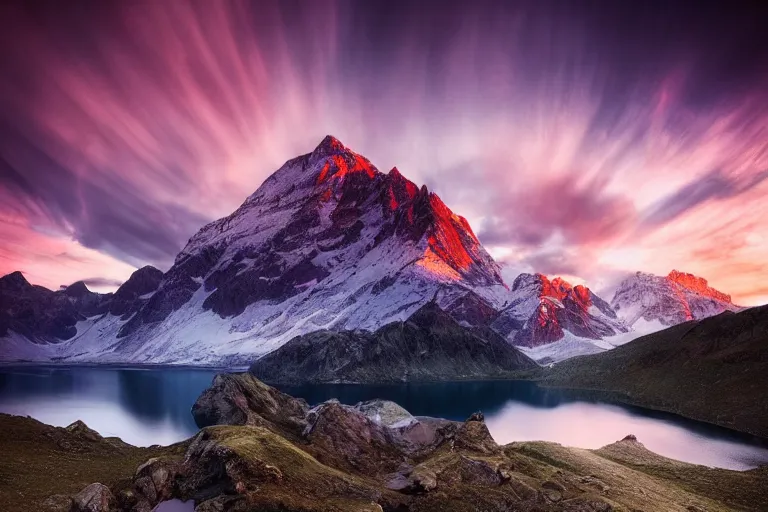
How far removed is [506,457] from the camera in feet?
184

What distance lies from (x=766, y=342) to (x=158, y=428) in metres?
188

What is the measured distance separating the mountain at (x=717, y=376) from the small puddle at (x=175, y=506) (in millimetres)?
136926

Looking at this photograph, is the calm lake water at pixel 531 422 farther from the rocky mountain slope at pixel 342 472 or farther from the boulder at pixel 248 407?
the boulder at pixel 248 407

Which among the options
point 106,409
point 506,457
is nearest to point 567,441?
point 506,457

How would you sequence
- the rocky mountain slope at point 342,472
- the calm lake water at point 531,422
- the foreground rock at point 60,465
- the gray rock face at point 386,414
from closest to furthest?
the foreground rock at point 60,465 < the rocky mountain slope at point 342,472 < the gray rock face at point 386,414 < the calm lake water at point 531,422

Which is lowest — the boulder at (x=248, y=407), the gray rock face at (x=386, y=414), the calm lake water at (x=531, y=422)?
the calm lake water at (x=531, y=422)

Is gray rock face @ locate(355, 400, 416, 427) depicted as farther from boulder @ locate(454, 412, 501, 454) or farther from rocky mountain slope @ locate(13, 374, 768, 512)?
boulder @ locate(454, 412, 501, 454)

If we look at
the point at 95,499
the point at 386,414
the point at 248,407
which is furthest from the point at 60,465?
the point at 386,414

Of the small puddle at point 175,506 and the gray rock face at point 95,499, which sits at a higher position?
the gray rock face at point 95,499

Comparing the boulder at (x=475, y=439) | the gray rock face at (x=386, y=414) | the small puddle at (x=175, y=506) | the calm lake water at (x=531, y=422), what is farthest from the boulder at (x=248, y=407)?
the calm lake water at (x=531, y=422)

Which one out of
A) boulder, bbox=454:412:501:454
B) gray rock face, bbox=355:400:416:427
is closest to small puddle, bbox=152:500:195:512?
gray rock face, bbox=355:400:416:427

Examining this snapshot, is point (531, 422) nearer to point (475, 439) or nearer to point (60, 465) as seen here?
point (475, 439)

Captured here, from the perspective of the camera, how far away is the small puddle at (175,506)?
3806cm

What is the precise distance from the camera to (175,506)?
38.7 meters
